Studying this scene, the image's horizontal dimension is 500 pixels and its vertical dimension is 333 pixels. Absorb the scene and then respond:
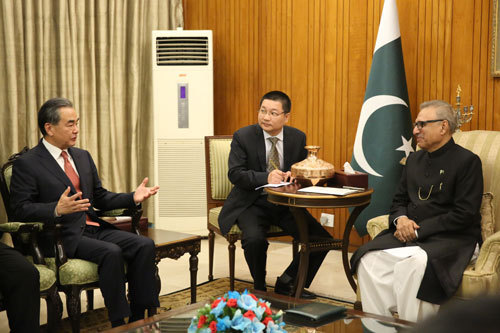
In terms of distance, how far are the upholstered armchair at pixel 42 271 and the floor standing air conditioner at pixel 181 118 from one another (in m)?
2.70

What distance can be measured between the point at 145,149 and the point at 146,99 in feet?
1.73

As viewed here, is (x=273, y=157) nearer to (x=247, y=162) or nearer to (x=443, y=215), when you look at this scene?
(x=247, y=162)

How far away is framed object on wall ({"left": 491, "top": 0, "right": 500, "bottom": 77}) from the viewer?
434 cm

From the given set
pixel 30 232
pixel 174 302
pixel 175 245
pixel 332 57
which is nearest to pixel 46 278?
pixel 30 232

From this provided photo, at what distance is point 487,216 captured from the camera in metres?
3.37

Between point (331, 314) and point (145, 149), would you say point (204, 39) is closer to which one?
point (145, 149)

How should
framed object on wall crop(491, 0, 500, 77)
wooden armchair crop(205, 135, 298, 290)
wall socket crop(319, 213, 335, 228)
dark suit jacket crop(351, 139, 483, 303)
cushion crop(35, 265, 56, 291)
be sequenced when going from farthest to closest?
wall socket crop(319, 213, 335, 228)
wooden armchair crop(205, 135, 298, 290)
framed object on wall crop(491, 0, 500, 77)
dark suit jacket crop(351, 139, 483, 303)
cushion crop(35, 265, 56, 291)

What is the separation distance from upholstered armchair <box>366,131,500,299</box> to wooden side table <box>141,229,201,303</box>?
1120 mm

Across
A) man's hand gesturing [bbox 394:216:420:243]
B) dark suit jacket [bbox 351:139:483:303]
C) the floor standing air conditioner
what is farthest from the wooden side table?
the floor standing air conditioner

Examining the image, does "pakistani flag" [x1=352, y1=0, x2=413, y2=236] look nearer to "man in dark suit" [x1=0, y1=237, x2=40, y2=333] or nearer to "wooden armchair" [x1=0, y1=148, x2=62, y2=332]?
"wooden armchair" [x1=0, y1=148, x2=62, y2=332]

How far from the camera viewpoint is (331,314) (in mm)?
2561

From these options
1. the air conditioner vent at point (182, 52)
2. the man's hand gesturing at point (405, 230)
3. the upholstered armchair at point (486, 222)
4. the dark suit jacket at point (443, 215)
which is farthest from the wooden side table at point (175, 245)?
the air conditioner vent at point (182, 52)

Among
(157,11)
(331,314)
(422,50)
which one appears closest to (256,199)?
(331,314)

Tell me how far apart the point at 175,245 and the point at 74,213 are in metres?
0.64
